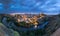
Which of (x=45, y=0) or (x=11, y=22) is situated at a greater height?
(x=45, y=0)

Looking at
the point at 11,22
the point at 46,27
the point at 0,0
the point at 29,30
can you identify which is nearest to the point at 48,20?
the point at 46,27

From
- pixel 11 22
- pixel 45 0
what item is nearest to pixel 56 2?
pixel 45 0

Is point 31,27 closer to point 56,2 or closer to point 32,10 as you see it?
point 32,10

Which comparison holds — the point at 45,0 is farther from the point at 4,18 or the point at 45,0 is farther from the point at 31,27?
the point at 4,18

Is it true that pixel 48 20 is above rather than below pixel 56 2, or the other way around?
below

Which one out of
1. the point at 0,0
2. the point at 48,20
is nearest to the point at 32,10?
the point at 48,20

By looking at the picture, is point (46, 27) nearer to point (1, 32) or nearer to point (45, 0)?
point (45, 0)

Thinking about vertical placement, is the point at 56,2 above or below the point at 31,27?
above
